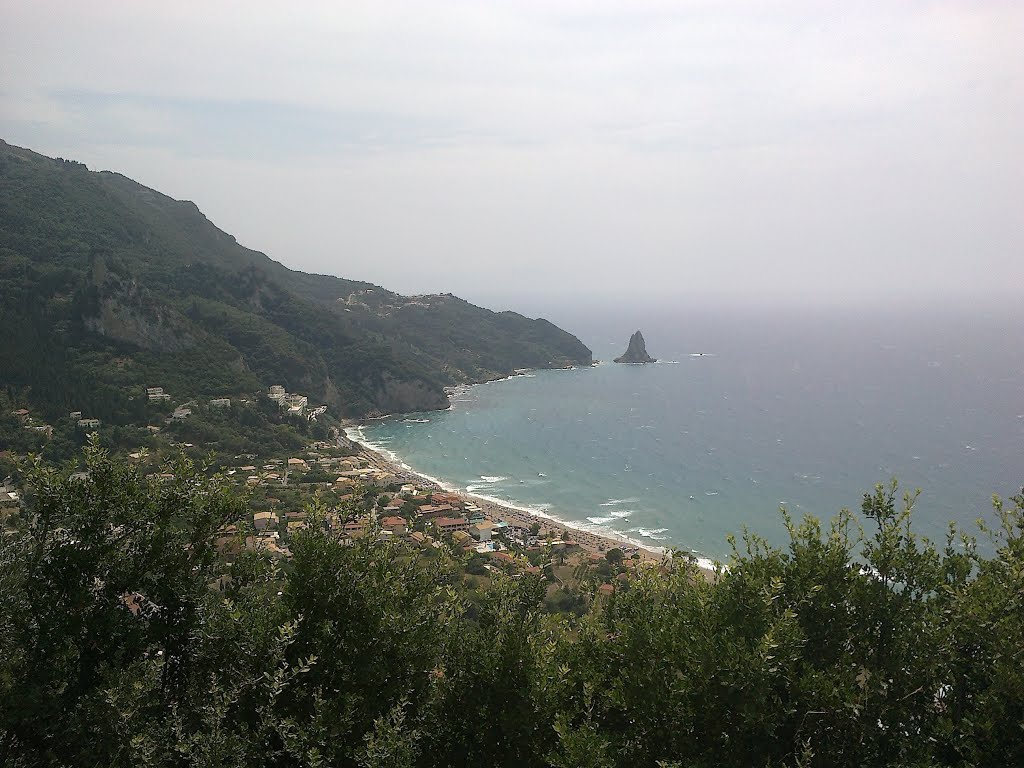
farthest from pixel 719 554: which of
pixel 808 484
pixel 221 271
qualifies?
pixel 221 271

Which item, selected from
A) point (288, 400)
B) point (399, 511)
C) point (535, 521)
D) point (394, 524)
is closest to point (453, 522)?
point (399, 511)

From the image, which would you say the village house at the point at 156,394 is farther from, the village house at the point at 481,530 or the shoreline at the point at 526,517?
the village house at the point at 481,530

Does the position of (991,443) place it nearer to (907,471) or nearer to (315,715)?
(907,471)

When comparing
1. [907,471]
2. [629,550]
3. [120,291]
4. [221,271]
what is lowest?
[629,550]

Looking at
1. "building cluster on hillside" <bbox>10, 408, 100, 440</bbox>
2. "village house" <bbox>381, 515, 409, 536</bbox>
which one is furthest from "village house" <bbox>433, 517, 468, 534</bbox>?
"building cluster on hillside" <bbox>10, 408, 100, 440</bbox>

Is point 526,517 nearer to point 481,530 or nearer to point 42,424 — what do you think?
point 481,530

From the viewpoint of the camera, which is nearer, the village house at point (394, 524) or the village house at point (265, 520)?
the village house at point (394, 524)

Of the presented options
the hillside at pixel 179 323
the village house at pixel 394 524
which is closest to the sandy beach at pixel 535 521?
the village house at pixel 394 524
